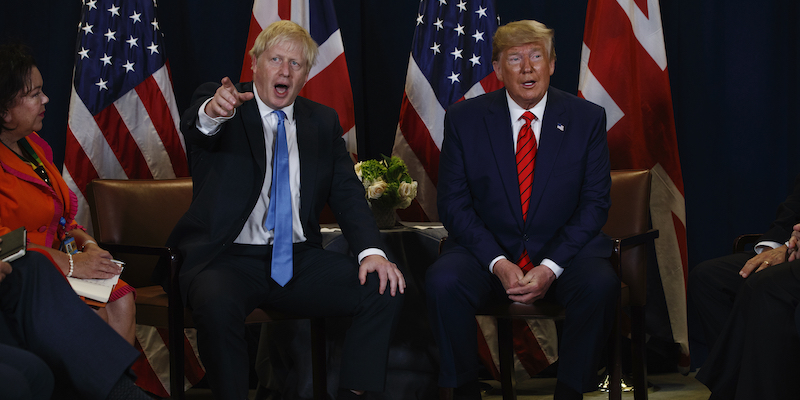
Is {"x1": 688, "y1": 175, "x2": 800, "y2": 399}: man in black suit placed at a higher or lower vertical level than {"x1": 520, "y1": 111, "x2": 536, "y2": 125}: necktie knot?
lower

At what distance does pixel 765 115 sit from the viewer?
3781 mm

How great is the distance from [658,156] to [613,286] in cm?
A: 137

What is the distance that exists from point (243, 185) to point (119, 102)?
1349 millimetres

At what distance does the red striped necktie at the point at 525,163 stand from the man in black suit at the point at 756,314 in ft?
2.41

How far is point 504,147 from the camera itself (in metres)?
2.78

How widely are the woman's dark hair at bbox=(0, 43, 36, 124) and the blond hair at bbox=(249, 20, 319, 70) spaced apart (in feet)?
2.58

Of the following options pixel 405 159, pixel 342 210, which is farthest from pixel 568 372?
pixel 405 159

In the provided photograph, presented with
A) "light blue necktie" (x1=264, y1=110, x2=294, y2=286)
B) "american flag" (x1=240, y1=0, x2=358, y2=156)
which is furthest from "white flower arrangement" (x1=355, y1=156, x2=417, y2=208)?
"american flag" (x1=240, y1=0, x2=358, y2=156)

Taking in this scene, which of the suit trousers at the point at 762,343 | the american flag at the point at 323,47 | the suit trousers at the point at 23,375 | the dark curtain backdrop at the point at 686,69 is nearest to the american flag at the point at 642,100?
the dark curtain backdrop at the point at 686,69

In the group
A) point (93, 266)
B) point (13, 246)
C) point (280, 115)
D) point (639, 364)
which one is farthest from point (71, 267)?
point (639, 364)

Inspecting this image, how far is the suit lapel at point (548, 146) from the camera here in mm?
2723

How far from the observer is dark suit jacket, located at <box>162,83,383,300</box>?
251cm

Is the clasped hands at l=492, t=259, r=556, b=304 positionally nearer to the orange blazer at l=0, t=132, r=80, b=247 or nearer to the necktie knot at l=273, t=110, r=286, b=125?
the necktie knot at l=273, t=110, r=286, b=125

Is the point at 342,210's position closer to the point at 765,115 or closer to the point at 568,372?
the point at 568,372
